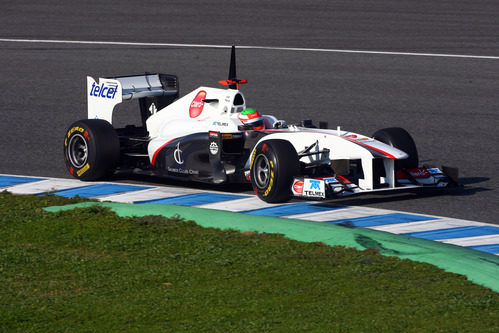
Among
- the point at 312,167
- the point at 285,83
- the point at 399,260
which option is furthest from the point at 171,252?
the point at 285,83

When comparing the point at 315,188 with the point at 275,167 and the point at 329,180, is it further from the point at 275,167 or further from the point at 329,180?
the point at 275,167

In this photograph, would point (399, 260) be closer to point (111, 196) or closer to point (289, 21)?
point (111, 196)

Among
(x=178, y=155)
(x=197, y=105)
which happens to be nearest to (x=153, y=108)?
(x=197, y=105)

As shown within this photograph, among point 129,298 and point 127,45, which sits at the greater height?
point 127,45

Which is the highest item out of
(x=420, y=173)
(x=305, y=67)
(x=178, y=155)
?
(x=305, y=67)

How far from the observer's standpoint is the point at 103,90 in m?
11.9

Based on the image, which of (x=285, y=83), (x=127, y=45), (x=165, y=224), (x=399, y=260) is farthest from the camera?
(x=127, y=45)

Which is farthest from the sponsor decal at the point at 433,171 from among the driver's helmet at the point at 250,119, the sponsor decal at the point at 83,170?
the sponsor decal at the point at 83,170

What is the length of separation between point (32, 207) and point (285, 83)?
9.07 m

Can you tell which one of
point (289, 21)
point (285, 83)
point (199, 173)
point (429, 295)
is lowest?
point (429, 295)

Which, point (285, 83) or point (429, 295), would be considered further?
point (285, 83)

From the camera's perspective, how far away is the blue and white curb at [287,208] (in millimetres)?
9055

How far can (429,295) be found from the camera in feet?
22.2

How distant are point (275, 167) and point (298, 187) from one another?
33 centimetres
